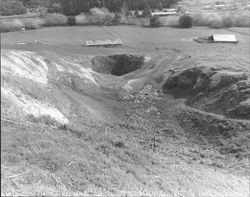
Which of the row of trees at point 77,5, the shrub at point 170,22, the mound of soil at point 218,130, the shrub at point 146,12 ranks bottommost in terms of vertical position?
the shrub at point 170,22

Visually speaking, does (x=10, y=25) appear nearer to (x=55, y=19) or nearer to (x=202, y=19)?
(x=55, y=19)

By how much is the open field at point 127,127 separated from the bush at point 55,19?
49644 millimetres

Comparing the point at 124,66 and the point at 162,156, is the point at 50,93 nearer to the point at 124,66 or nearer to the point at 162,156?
the point at 162,156

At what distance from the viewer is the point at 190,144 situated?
31156mm

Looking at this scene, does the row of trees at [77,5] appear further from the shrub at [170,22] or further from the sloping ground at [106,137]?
the sloping ground at [106,137]

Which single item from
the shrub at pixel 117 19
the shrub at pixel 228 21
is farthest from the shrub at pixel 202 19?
the shrub at pixel 117 19

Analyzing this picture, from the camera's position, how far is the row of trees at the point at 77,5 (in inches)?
4789

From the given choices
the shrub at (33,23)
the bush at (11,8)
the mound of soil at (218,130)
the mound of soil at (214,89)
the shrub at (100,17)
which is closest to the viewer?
the mound of soil at (218,130)

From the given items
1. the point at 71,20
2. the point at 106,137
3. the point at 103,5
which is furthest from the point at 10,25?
the point at 106,137

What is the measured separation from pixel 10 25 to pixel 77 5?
94.1 feet

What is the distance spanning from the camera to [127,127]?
109ft

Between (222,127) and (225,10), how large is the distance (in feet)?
346

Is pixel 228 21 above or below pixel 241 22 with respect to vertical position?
above

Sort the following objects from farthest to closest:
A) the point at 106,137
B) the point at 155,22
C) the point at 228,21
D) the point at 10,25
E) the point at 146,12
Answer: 1. the point at 146,12
2. the point at 155,22
3. the point at 228,21
4. the point at 10,25
5. the point at 106,137
